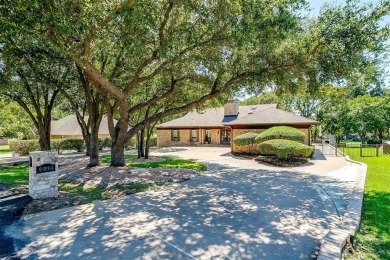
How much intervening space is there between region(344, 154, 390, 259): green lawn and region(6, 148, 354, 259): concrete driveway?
0.64m

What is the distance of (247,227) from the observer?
5.34m

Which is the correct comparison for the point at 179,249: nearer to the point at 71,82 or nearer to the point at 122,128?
the point at 122,128

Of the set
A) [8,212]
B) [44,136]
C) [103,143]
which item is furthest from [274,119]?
[8,212]

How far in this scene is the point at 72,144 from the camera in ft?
83.1

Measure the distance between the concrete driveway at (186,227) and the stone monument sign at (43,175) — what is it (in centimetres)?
160

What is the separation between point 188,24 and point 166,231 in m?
6.74

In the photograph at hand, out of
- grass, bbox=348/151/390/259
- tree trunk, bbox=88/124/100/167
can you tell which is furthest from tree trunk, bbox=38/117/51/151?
grass, bbox=348/151/390/259

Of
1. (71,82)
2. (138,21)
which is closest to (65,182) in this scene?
(71,82)

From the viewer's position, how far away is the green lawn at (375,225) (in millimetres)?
4184

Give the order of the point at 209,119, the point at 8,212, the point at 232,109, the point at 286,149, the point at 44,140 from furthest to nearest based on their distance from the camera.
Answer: the point at 209,119, the point at 232,109, the point at 44,140, the point at 286,149, the point at 8,212

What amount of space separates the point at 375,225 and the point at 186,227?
3918 millimetres

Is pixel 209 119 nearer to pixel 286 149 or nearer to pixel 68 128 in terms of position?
pixel 68 128

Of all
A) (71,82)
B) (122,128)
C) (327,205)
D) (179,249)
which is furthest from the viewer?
(71,82)

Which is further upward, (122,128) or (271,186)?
(122,128)
